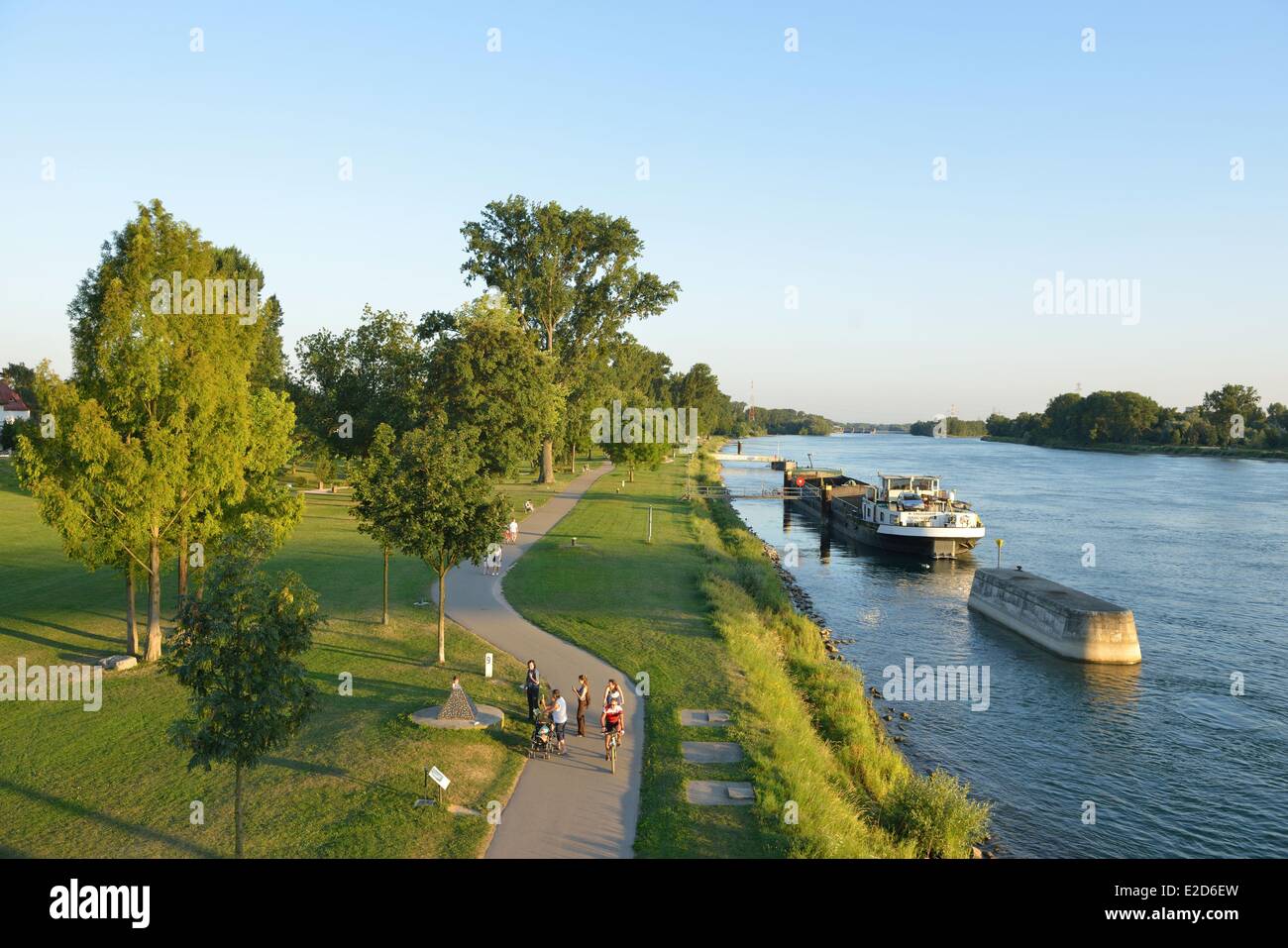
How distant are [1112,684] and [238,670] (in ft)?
99.8

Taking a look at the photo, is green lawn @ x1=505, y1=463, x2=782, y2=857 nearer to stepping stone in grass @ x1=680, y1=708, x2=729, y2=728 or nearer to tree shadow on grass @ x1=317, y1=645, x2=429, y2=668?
stepping stone in grass @ x1=680, y1=708, x2=729, y2=728

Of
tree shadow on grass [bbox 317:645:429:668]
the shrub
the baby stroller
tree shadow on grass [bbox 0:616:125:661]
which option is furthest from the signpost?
tree shadow on grass [bbox 0:616:125:661]

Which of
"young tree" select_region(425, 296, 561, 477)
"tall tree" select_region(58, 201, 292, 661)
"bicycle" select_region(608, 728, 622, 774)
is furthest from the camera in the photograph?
"young tree" select_region(425, 296, 561, 477)

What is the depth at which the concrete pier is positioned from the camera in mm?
33000

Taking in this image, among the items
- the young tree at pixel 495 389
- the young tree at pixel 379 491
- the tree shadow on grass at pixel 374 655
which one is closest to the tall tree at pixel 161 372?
the young tree at pixel 379 491

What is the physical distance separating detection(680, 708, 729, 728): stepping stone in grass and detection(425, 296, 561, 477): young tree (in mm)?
30176

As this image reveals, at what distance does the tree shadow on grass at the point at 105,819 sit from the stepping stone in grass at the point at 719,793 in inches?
323

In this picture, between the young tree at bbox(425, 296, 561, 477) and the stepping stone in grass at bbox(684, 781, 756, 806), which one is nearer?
the stepping stone in grass at bbox(684, 781, 756, 806)
